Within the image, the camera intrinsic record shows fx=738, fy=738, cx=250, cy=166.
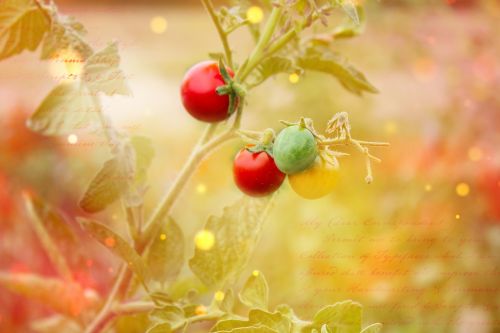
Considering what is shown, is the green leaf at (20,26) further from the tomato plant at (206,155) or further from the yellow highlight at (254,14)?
the yellow highlight at (254,14)

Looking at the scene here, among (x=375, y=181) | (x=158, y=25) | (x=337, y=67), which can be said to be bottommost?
(x=158, y=25)

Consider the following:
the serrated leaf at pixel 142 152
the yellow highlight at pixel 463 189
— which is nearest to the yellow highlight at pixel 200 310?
the serrated leaf at pixel 142 152

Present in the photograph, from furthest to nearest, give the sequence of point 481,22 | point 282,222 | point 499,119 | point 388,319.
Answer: point 481,22 → point 499,119 → point 282,222 → point 388,319

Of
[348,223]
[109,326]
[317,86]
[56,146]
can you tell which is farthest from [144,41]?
[109,326]

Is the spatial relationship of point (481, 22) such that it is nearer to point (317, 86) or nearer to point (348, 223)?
point (317, 86)

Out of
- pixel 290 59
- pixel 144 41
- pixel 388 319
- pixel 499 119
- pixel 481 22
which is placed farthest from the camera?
pixel 144 41

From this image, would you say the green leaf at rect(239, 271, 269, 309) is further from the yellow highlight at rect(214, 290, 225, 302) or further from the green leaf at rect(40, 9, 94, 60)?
the green leaf at rect(40, 9, 94, 60)

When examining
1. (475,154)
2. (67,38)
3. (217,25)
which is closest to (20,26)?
(67,38)

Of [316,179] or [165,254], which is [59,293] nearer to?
[165,254]
